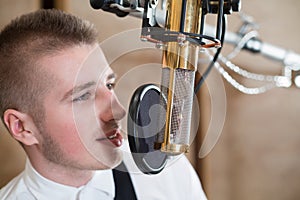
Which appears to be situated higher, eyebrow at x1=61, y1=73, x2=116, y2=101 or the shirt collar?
eyebrow at x1=61, y1=73, x2=116, y2=101

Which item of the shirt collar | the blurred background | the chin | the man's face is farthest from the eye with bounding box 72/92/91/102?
the blurred background

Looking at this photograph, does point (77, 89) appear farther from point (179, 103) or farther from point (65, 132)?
point (179, 103)

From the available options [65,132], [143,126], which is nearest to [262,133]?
[65,132]

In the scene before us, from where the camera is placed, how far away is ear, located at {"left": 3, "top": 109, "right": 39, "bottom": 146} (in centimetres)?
87

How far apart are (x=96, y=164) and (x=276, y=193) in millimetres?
959

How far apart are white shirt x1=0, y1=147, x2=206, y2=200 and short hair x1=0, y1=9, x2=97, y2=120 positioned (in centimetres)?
14

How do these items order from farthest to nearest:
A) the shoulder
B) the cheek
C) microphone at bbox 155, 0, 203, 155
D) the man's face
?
the shoulder, the cheek, the man's face, microphone at bbox 155, 0, 203, 155

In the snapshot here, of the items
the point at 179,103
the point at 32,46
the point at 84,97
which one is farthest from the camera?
the point at 32,46

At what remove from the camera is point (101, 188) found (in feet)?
3.00

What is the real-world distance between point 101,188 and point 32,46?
28 cm

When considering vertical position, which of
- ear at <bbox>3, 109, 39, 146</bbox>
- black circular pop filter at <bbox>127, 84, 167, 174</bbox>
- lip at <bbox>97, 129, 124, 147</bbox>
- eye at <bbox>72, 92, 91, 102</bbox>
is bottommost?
ear at <bbox>3, 109, 39, 146</bbox>

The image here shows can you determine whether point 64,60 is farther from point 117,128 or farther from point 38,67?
point 117,128

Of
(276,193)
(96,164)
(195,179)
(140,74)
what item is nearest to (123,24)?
(195,179)

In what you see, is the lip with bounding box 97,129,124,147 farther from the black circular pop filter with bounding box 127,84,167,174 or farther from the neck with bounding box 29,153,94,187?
the neck with bounding box 29,153,94,187
